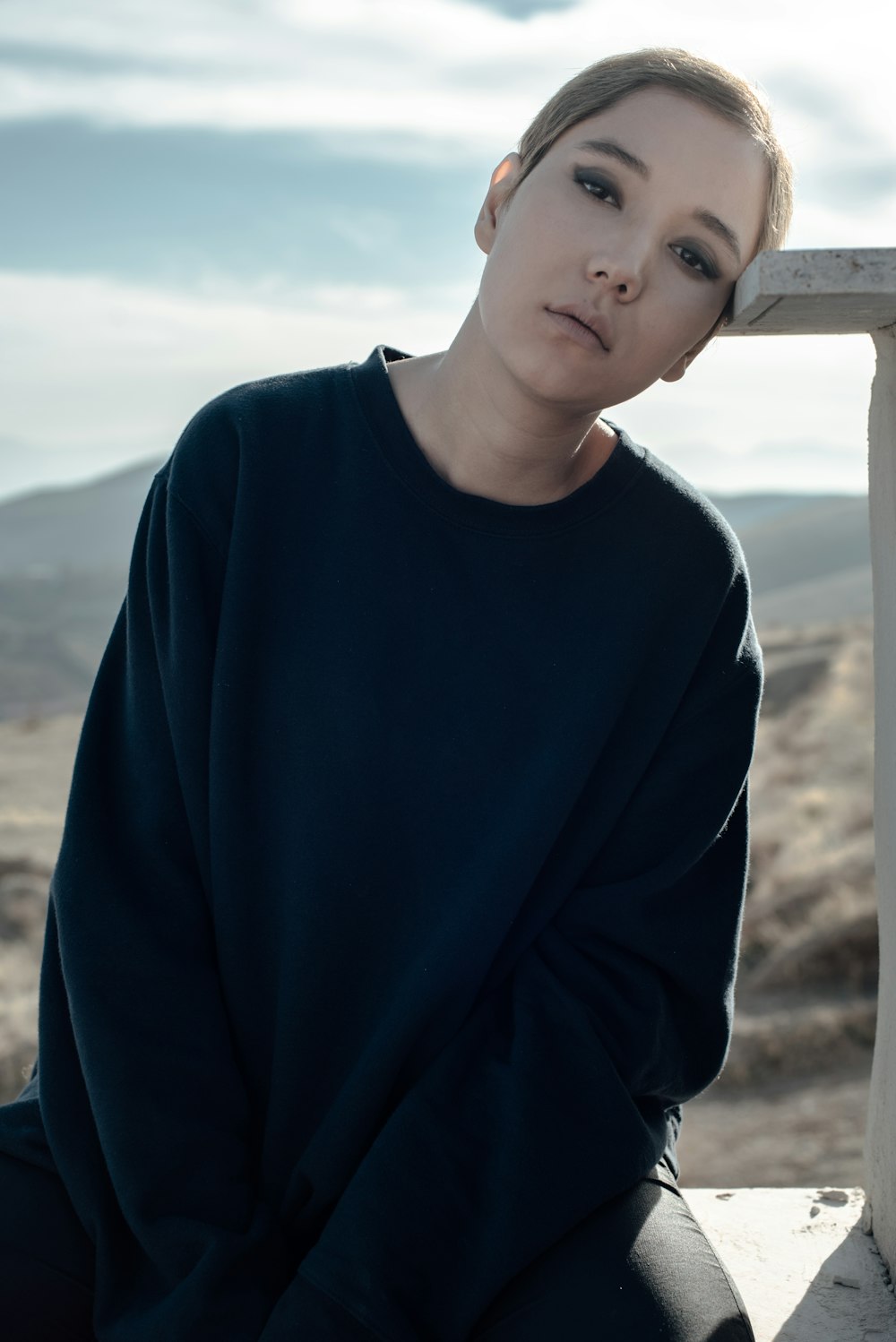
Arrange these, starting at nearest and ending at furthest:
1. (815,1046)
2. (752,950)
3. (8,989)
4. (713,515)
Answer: (713,515), (815,1046), (752,950), (8,989)

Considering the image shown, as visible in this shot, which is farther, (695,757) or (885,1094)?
(885,1094)

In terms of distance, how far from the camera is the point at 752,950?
26.2 ft

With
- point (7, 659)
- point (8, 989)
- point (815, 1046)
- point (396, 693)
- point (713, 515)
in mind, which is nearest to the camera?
point (396, 693)

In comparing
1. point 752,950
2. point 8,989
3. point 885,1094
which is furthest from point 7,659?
point 885,1094

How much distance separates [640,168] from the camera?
1.85m

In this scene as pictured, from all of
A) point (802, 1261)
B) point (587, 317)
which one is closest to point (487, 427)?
point (587, 317)

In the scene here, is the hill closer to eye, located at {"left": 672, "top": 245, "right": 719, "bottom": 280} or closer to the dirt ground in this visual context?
the dirt ground

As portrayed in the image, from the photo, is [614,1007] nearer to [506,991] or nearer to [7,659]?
[506,991]

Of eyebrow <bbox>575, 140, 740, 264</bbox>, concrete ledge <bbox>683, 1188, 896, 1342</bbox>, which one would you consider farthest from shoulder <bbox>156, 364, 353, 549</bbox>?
concrete ledge <bbox>683, 1188, 896, 1342</bbox>

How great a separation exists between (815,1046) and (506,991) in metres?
5.01

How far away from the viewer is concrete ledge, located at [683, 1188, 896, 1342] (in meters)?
2.10

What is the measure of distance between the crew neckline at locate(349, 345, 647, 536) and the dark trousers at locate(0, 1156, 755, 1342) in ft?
3.03

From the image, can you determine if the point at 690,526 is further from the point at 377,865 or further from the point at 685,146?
the point at 377,865

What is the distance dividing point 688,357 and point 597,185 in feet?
1.04
